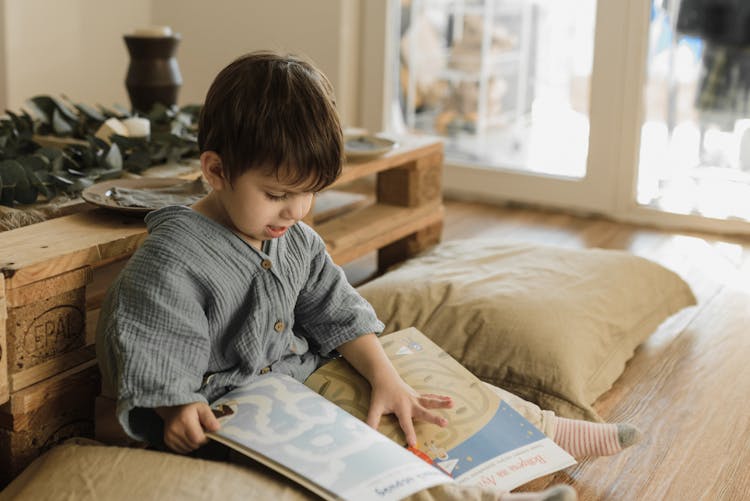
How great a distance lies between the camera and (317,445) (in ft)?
3.55

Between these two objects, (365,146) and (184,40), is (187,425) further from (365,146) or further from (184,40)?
(184,40)

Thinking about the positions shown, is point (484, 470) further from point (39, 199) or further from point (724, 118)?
point (724, 118)

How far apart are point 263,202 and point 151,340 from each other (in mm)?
210

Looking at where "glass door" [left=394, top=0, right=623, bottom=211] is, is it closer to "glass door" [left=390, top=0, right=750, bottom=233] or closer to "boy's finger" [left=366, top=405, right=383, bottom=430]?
"glass door" [left=390, top=0, right=750, bottom=233]

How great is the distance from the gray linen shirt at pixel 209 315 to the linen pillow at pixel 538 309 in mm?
313

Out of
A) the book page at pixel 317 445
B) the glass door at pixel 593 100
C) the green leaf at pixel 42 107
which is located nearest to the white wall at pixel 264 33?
the glass door at pixel 593 100

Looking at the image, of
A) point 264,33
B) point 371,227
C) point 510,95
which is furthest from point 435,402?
point 264,33

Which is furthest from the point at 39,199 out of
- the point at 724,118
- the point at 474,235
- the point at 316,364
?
the point at 724,118

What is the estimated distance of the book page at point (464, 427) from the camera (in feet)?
4.02

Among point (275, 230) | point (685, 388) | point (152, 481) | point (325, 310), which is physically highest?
point (275, 230)

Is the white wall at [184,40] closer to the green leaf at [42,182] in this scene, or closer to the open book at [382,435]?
the green leaf at [42,182]

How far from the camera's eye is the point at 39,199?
1521 millimetres

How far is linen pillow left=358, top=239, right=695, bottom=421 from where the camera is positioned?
1.55 m

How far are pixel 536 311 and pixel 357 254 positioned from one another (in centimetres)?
51
